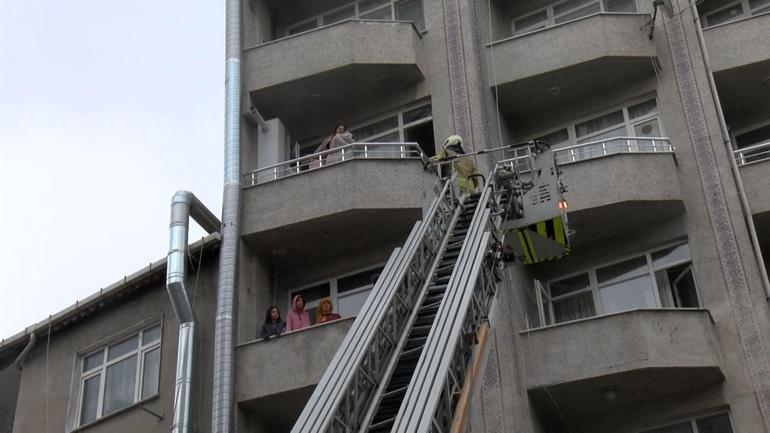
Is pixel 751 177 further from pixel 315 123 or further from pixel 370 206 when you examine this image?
pixel 315 123

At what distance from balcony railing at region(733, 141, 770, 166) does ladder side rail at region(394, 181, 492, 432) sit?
6110 millimetres

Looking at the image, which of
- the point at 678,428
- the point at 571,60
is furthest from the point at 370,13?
the point at 678,428

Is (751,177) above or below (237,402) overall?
above

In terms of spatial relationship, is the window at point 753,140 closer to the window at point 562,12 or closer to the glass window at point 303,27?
the window at point 562,12

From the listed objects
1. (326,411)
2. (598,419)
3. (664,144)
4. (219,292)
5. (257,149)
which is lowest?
(326,411)

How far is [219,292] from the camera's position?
20141 mm

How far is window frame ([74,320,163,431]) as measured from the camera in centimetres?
2111

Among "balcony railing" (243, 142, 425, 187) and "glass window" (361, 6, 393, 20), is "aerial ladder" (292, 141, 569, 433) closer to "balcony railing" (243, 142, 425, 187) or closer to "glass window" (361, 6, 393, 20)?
"balcony railing" (243, 142, 425, 187)

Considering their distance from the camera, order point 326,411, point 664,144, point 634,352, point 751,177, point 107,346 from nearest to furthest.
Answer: point 326,411 < point 634,352 < point 751,177 < point 664,144 < point 107,346

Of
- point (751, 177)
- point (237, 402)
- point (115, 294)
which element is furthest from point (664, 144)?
point (115, 294)

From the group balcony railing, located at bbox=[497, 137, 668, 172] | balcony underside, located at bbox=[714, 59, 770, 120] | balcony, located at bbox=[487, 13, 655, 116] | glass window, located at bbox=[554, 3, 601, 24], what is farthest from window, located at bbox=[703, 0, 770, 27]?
balcony railing, located at bbox=[497, 137, 668, 172]

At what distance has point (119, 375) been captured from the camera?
2180 cm

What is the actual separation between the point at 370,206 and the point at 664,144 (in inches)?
208

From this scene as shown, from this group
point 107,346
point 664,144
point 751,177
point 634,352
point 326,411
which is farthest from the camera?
point 107,346
